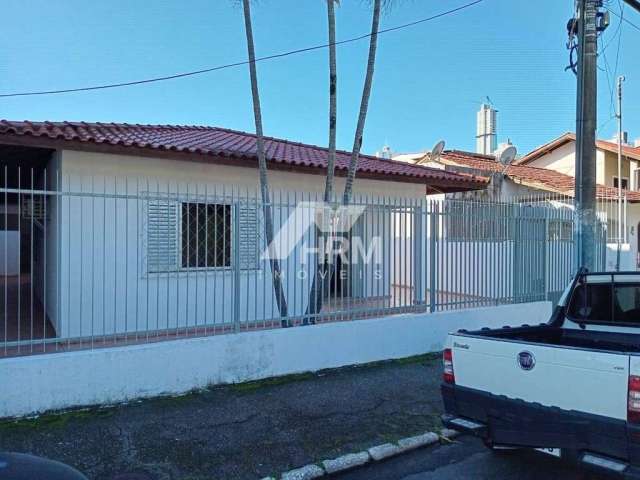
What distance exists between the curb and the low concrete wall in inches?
82.6

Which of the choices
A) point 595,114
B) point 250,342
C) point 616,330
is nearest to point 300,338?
point 250,342

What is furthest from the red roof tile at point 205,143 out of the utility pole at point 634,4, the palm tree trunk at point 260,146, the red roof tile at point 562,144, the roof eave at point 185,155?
the red roof tile at point 562,144

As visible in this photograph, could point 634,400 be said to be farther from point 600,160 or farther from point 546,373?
point 600,160

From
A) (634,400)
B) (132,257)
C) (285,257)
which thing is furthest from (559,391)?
(132,257)

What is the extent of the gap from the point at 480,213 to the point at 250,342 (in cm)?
442

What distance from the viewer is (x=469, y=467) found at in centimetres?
394

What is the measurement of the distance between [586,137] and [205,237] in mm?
6003

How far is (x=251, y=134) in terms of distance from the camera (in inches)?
468

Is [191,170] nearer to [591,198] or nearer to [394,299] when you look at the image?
[394,299]

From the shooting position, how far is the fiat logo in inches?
128

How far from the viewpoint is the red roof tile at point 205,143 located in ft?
22.4

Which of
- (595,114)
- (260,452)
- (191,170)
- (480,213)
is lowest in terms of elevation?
(260,452)

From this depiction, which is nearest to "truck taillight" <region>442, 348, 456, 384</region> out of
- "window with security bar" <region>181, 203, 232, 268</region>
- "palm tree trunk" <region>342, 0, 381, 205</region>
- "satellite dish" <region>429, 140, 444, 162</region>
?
"palm tree trunk" <region>342, 0, 381, 205</region>

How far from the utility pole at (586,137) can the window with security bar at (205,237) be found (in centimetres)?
536
